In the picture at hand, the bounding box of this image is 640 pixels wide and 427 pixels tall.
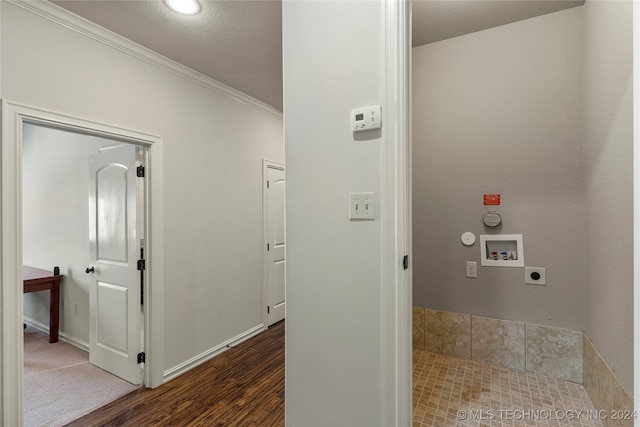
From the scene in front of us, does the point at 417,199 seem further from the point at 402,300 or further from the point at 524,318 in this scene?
the point at 402,300

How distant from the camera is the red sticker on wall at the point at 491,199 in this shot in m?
2.01

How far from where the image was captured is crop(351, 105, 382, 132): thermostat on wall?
1.18m

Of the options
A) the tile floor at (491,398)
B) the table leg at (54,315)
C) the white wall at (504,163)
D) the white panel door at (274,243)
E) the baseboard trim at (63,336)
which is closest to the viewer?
the tile floor at (491,398)

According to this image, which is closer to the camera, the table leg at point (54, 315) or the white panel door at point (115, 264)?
the white panel door at point (115, 264)

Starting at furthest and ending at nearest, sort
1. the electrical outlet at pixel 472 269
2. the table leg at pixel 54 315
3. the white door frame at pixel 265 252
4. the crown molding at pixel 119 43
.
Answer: the white door frame at pixel 265 252 < the table leg at pixel 54 315 < the electrical outlet at pixel 472 269 < the crown molding at pixel 119 43

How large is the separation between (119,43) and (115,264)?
1.68m

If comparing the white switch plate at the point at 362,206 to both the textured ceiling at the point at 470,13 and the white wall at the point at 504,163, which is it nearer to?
the white wall at the point at 504,163

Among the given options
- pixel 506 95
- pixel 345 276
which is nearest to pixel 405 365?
pixel 345 276

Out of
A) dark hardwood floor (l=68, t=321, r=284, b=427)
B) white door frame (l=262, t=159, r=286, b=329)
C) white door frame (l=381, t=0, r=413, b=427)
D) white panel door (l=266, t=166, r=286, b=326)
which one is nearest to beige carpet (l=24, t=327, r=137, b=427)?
dark hardwood floor (l=68, t=321, r=284, b=427)

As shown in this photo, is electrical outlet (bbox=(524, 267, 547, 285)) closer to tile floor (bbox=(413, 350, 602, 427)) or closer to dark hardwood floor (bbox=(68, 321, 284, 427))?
tile floor (bbox=(413, 350, 602, 427))

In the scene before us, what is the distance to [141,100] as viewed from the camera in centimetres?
223

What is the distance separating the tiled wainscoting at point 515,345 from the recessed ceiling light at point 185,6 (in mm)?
2473

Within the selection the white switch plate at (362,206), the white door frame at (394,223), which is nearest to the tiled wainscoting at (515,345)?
the white door frame at (394,223)

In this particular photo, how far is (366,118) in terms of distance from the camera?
1199mm
